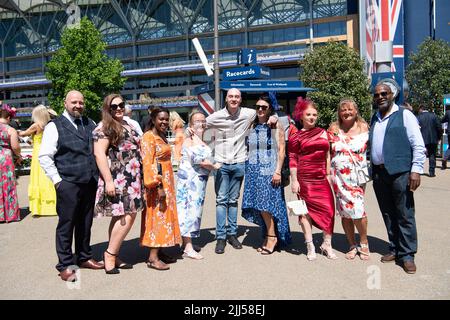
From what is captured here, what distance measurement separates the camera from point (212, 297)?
11.3 feet

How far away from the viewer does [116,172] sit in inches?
159

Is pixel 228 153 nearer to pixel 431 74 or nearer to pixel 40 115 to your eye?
pixel 40 115

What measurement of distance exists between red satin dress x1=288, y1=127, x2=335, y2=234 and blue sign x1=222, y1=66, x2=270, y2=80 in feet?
20.6

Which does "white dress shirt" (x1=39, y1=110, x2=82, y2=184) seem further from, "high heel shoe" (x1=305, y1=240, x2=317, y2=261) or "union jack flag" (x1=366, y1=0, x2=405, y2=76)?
"union jack flag" (x1=366, y1=0, x2=405, y2=76)

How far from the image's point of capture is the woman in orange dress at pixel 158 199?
13.8ft

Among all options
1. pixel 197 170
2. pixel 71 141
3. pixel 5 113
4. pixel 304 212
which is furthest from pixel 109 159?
pixel 5 113

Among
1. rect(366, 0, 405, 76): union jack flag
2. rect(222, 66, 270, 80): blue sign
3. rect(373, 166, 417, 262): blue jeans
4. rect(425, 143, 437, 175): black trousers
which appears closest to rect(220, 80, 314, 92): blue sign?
rect(222, 66, 270, 80): blue sign

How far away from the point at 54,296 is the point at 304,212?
8.35ft

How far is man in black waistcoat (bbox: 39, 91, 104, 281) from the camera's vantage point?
156 inches

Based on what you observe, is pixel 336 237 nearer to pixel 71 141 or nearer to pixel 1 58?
pixel 71 141

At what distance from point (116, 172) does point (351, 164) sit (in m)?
2.43

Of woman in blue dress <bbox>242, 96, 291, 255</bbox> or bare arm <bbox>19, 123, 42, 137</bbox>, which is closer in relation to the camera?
woman in blue dress <bbox>242, 96, 291, 255</bbox>

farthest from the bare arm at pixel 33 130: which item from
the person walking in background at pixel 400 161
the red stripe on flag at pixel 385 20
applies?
the red stripe on flag at pixel 385 20

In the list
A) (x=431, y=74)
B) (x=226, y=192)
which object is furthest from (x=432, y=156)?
(x=431, y=74)
